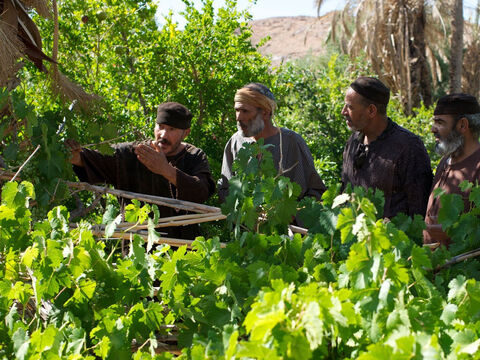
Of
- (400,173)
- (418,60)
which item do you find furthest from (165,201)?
(418,60)

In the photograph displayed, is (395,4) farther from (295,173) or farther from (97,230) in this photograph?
(97,230)

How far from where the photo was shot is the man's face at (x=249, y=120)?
422 centimetres

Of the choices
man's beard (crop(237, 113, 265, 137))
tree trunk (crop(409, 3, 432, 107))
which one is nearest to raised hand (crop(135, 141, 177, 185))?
man's beard (crop(237, 113, 265, 137))

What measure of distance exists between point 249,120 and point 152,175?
2.23 ft

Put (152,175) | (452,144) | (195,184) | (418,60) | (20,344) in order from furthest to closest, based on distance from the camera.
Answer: (418,60) < (152,175) < (195,184) < (452,144) < (20,344)

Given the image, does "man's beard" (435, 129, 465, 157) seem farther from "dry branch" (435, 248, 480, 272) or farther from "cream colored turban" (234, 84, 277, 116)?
"dry branch" (435, 248, 480, 272)

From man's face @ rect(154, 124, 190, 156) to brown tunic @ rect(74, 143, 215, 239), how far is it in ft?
0.16

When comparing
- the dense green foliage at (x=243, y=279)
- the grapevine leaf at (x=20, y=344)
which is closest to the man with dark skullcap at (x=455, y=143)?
the dense green foliage at (x=243, y=279)

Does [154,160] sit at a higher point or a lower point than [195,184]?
higher

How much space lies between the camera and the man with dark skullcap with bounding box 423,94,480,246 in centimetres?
360

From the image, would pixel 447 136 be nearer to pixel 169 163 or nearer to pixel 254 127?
pixel 254 127

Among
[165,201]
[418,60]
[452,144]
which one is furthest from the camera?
[418,60]

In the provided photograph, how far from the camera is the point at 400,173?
3865 mm

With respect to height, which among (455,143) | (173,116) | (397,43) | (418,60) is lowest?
(455,143)
